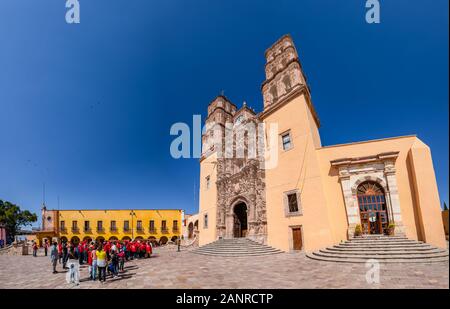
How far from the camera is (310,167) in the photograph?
1516 centimetres

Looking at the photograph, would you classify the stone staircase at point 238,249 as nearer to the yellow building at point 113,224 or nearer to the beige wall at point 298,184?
the beige wall at point 298,184

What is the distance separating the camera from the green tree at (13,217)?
127 feet

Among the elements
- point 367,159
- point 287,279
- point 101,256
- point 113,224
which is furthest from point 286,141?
point 113,224

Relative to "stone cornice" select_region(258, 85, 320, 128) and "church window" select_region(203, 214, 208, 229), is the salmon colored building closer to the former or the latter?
"stone cornice" select_region(258, 85, 320, 128)

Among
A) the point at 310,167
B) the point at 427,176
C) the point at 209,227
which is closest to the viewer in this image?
the point at 427,176

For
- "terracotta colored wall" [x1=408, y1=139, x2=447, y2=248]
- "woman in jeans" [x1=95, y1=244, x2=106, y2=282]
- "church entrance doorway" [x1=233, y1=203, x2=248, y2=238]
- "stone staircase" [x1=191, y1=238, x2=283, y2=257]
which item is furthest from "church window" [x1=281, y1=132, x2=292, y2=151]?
"woman in jeans" [x1=95, y1=244, x2=106, y2=282]

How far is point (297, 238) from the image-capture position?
50.4ft

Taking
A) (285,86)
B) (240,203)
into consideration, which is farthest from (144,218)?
(285,86)

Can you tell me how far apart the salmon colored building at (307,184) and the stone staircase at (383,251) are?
1070 mm

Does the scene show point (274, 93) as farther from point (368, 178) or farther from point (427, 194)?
point (427, 194)

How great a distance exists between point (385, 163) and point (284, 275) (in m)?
9.43

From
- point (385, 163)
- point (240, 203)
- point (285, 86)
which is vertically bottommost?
point (240, 203)
